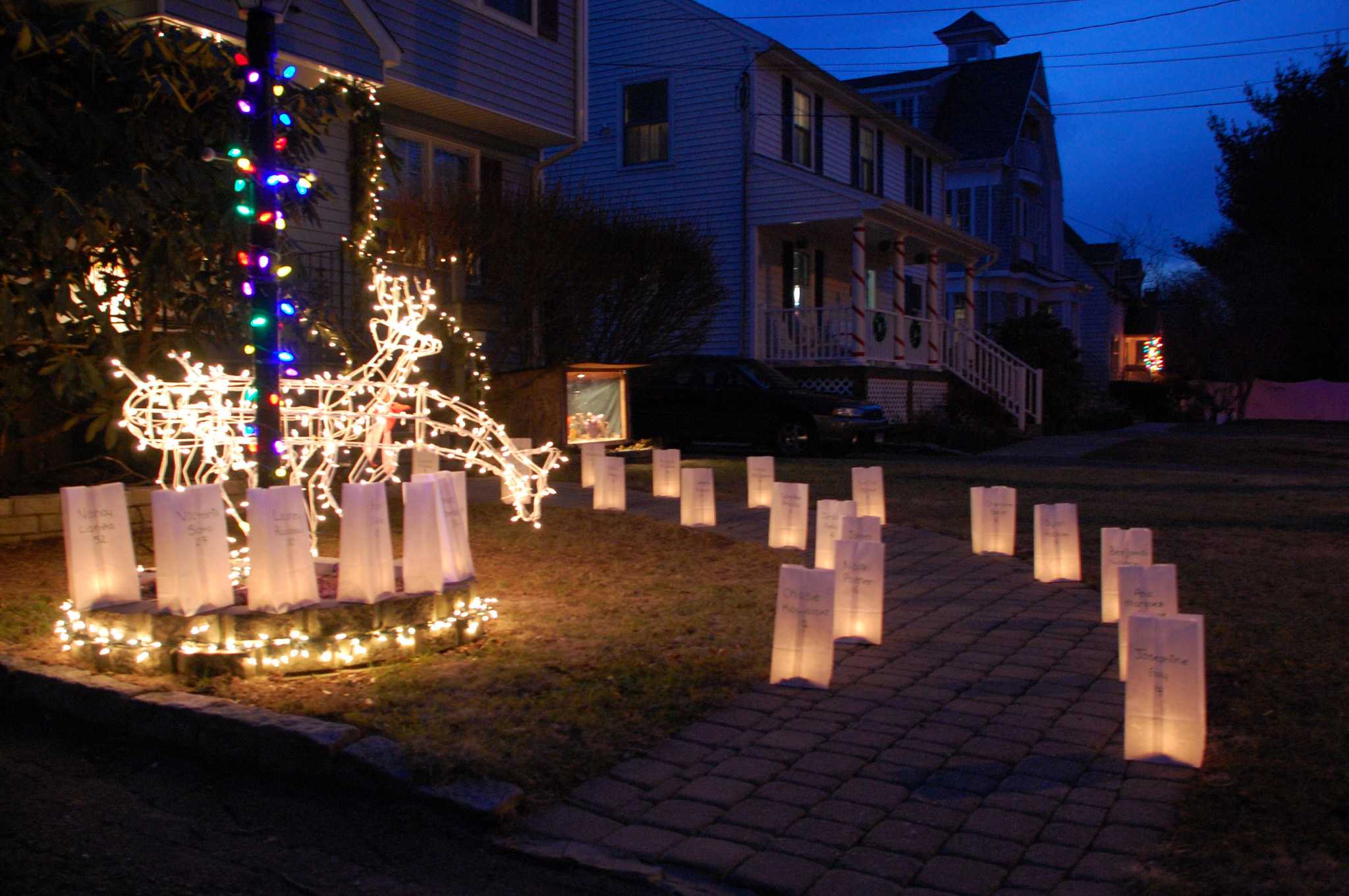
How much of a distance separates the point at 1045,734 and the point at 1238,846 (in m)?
1.20

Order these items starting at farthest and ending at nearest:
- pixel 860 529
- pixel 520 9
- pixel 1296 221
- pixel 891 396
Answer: pixel 1296 221, pixel 891 396, pixel 520 9, pixel 860 529

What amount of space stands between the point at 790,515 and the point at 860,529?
2.21 metres

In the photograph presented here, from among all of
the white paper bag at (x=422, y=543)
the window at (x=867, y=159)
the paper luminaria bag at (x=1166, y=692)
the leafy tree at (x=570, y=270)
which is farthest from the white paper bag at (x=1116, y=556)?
the window at (x=867, y=159)

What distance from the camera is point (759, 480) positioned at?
460 inches

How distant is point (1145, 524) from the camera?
1083 centimetres

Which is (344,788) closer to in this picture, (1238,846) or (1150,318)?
(1238,846)

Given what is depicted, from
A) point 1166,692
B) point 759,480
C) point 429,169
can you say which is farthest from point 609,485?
point 1166,692

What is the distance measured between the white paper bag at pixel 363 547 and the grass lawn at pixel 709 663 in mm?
417

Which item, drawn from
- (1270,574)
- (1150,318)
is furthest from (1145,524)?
(1150,318)

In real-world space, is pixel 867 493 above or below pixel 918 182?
below

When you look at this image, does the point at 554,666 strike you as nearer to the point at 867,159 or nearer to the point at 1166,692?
the point at 1166,692

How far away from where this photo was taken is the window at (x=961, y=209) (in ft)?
119

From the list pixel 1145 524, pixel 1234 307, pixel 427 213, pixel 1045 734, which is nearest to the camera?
pixel 1045 734

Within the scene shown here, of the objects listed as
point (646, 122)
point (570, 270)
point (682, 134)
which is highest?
point (646, 122)
